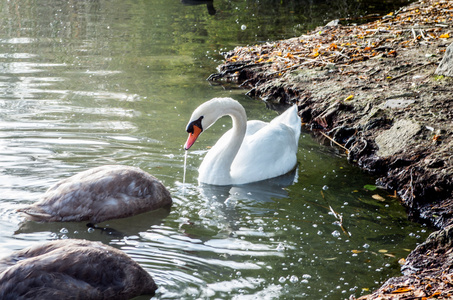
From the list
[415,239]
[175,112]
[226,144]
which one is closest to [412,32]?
[175,112]

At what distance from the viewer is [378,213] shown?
690cm

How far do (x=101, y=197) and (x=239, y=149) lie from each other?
2.52 meters

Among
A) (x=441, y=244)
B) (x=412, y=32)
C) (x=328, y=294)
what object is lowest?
(x=328, y=294)

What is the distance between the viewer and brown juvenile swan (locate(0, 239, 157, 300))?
446 centimetres

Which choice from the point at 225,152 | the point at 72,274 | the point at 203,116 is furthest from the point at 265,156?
the point at 72,274

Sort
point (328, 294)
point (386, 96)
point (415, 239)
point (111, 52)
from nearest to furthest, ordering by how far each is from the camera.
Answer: point (328, 294) → point (415, 239) → point (386, 96) → point (111, 52)

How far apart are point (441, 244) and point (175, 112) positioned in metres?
5.76

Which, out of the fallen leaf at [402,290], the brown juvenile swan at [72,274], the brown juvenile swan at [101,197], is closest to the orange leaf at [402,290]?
the fallen leaf at [402,290]

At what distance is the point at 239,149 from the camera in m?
8.41

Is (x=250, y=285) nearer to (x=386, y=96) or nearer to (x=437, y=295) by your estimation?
(x=437, y=295)

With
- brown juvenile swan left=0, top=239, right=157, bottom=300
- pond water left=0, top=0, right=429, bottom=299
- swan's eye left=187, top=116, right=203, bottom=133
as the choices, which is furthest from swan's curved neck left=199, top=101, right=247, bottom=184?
brown juvenile swan left=0, top=239, right=157, bottom=300

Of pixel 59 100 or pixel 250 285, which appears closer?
pixel 250 285

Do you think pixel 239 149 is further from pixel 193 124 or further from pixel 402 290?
pixel 402 290

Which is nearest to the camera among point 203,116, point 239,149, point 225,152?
point 203,116
